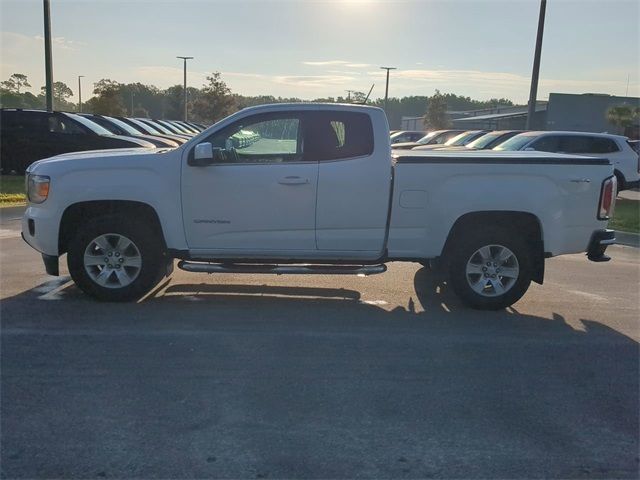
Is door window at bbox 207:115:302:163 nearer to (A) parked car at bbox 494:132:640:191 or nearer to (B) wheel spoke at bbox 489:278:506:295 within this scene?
(B) wheel spoke at bbox 489:278:506:295

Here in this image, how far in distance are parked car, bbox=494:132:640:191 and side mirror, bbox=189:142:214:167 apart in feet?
37.8

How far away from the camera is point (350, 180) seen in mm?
6184

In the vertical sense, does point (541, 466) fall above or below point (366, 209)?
below

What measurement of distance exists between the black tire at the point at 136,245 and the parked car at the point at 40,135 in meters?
10.8

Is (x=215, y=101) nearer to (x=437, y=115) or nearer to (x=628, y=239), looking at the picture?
(x=437, y=115)

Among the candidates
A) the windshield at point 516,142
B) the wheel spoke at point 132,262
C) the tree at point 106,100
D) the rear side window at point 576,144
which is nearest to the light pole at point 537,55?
the rear side window at point 576,144

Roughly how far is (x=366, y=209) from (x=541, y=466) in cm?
325

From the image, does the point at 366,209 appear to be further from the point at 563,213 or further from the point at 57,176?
the point at 57,176

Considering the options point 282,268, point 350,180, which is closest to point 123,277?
point 282,268

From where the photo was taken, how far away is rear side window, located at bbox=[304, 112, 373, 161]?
6.27 meters

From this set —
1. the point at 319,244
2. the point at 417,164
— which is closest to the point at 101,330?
the point at 319,244

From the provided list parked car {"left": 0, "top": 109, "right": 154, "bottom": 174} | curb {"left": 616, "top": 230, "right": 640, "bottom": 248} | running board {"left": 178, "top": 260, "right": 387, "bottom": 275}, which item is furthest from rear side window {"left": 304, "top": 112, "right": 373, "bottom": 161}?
parked car {"left": 0, "top": 109, "right": 154, "bottom": 174}

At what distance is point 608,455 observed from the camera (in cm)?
364

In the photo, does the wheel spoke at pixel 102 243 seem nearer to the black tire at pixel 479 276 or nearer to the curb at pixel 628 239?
the black tire at pixel 479 276
